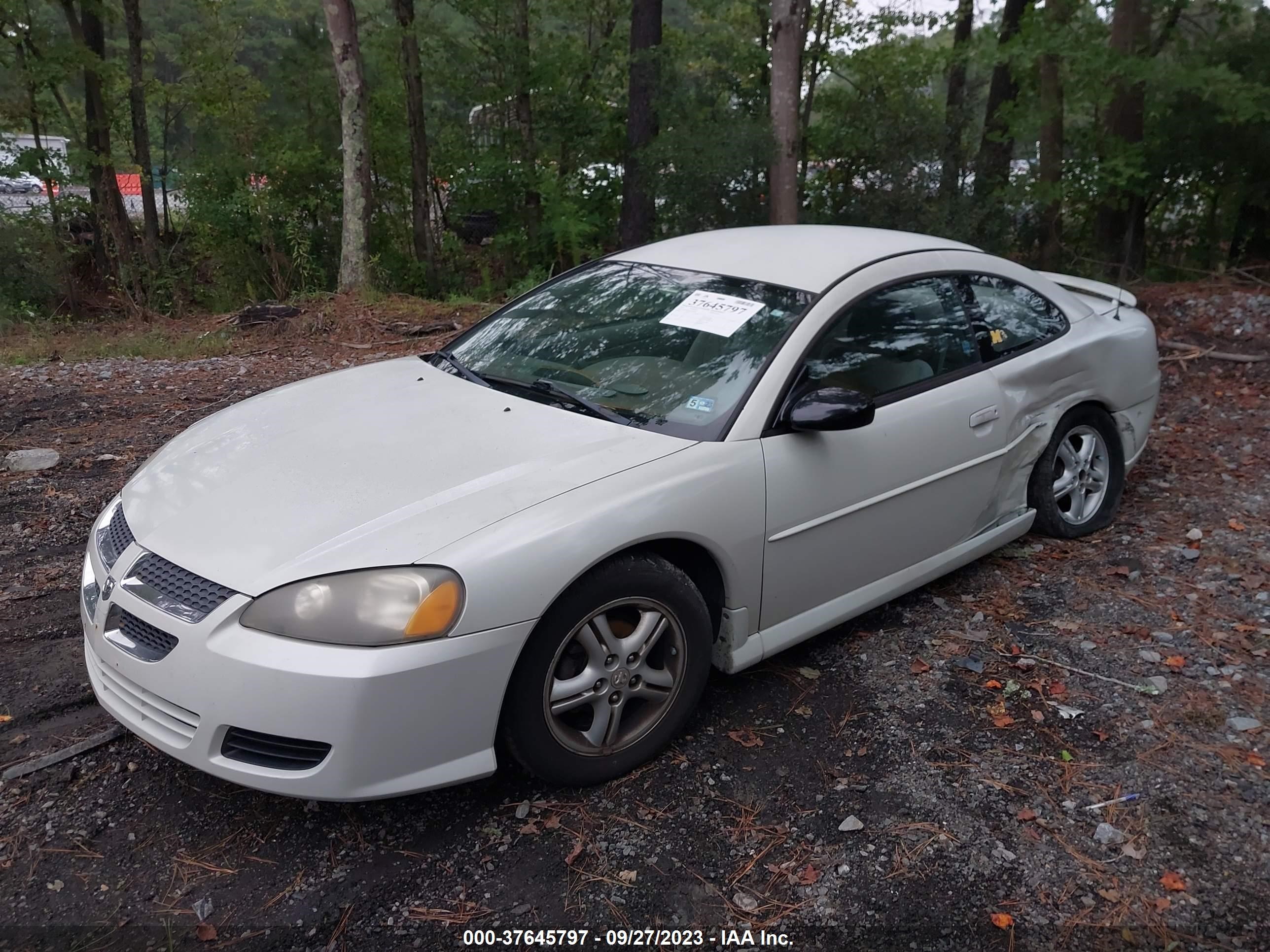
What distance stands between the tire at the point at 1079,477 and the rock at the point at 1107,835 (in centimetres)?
192

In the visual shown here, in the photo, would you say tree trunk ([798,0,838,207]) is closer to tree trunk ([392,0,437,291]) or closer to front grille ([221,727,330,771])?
tree trunk ([392,0,437,291])

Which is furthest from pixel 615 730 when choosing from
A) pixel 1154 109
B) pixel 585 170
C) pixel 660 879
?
pixel 585 170

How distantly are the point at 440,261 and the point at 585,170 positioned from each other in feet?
8.99

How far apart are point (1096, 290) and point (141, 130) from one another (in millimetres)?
15136

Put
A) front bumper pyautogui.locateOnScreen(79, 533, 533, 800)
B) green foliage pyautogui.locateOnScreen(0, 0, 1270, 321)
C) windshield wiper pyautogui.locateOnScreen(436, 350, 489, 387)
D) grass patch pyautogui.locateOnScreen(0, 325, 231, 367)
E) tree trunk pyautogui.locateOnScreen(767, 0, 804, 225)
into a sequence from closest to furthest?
front bumper pyautogui.locateOnScreen(79, 533, 533, 800), windshield wiper pyautogui.locateOnScreen(436, 350, 489, 387), grass patch pyautogui.locateOnScreen(0, 325, 231, 367), tree trunk pyautogui.locateOnScreen(767, 0, 804, 225), green foliage pyautogui.locateOnScreen(0, 0, 1270, 321)

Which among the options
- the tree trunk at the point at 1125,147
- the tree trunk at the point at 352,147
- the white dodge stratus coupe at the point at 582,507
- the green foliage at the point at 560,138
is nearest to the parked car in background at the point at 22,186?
the green foliage at the point at 560,138

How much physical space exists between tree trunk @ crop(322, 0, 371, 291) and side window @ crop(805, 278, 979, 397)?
28.3ft

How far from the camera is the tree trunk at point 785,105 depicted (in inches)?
358

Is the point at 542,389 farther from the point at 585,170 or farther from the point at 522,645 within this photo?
the point at 585,170

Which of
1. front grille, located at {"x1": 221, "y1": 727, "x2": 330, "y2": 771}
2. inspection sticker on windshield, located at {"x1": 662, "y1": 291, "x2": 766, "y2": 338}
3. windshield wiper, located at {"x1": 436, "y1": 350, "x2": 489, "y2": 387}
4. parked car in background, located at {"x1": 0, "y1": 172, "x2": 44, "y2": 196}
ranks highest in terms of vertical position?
inspection sticker on windshield, located at {"x1": 662, "y1": 291, "x2": 766, "y2": 338}

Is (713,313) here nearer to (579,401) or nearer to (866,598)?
(579,401)

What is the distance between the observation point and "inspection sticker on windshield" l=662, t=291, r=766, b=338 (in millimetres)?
3541

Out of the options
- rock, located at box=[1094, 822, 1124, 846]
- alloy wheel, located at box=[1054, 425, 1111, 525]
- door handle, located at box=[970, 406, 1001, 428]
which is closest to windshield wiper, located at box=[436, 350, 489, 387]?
door handle, located at box=[970, 406, 1001, 428]

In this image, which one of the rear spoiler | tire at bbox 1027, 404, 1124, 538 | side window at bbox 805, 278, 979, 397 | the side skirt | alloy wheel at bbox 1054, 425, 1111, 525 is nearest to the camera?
the side skirt
